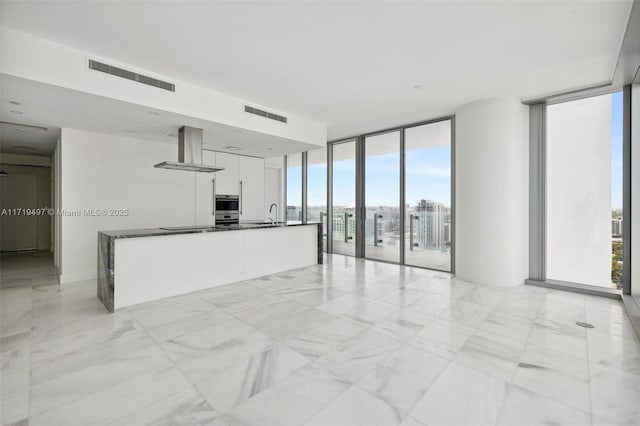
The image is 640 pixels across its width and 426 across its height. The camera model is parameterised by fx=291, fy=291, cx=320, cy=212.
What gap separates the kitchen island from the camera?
3400 millimetres

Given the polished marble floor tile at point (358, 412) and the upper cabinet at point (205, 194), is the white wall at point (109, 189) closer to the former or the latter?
the upper cabinet at point (205, 194)

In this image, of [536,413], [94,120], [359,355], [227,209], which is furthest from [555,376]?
[227,209]

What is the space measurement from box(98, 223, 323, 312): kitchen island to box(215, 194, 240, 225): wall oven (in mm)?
1867

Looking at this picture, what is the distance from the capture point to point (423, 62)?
3.21 metres

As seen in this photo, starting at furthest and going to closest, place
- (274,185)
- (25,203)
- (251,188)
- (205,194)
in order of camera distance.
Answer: (274,185) < (25,203) < (251,188) < (205,194)

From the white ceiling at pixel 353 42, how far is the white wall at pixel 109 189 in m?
2.40

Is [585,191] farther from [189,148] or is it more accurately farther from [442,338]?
[189,148]

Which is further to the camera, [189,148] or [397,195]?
[397,195]

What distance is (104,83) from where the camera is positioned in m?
3.08

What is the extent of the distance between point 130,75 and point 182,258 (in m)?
2.25

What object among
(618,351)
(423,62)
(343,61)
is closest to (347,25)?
(343,61)

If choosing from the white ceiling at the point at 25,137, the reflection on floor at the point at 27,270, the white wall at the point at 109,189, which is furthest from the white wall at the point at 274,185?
the reflection on floor at the point at 27,270

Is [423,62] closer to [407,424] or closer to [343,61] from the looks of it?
[343,61]

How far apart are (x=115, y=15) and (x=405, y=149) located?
4744 mm
